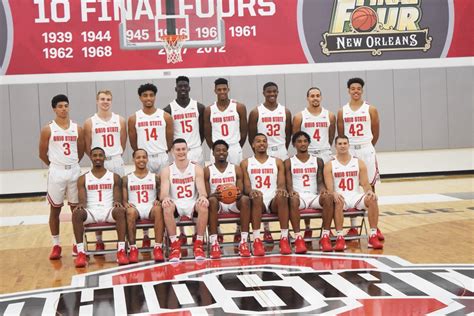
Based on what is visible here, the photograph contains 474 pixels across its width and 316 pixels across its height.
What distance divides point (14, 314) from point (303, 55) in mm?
11272

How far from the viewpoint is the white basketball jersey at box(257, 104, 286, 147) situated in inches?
336

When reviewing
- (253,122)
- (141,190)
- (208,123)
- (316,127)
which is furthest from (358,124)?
(141,190)

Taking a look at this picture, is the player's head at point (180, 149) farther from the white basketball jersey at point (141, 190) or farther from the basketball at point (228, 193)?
the basketball at point (228, 193)

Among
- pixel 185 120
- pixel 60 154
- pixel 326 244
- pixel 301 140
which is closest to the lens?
pixel 326 244

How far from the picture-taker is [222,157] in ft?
26.0

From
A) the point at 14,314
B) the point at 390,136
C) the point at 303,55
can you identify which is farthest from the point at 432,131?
the point at 14,314

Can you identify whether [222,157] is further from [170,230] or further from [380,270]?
[380,270]

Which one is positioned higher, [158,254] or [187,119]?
[187,119]

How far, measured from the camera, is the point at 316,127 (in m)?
8.58

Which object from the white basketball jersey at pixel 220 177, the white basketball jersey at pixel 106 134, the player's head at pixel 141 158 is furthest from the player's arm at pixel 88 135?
the white basketball jersey at pixel 220 177

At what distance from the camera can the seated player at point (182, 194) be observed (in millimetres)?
7660

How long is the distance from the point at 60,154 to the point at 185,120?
141cm

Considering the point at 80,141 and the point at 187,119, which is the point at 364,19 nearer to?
the point at 187,119

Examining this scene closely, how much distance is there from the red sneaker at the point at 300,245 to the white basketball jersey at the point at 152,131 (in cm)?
181
